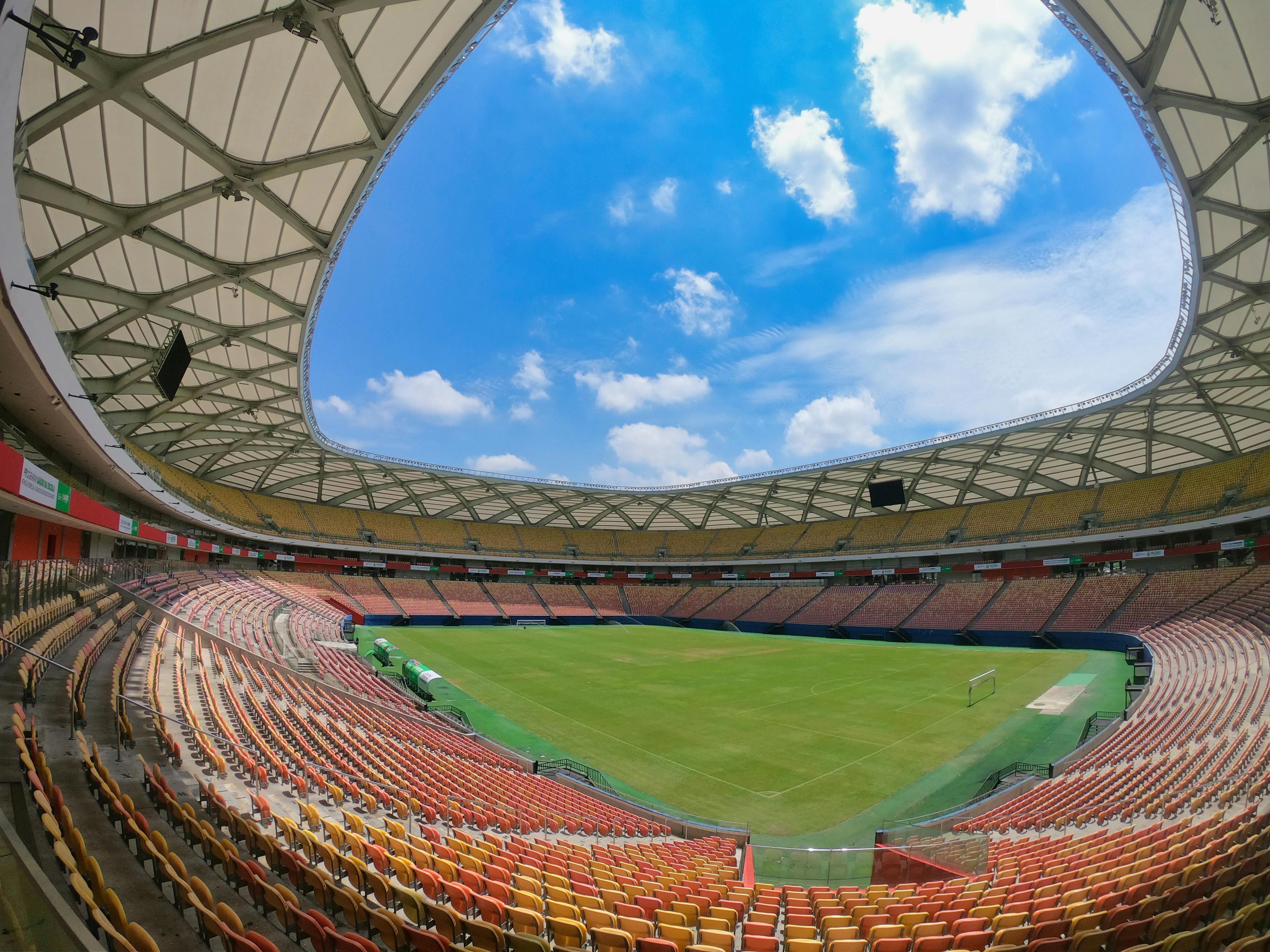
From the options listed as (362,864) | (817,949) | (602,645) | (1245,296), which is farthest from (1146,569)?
(362,864)

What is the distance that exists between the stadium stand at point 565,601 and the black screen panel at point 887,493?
103 feet

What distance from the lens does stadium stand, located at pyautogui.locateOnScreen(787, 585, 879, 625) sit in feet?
191

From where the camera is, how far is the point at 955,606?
2034 inches

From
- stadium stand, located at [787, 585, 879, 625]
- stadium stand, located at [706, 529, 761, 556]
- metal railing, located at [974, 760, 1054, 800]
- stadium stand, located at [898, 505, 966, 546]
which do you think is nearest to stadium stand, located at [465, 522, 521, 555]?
stadium stand, located at [706, 529, 761, 556]

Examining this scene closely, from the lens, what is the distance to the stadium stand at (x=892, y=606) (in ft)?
178

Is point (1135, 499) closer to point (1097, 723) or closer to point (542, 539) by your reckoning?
point (1097, 723)

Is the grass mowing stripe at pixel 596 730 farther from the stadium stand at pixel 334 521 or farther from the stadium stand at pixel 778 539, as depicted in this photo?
the stadium stand at pixel 778 539

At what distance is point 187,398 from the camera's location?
92.8ft

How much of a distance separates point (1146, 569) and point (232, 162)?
5914 centimetres

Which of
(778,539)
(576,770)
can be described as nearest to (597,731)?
(576,770)

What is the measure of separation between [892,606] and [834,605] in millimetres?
5746

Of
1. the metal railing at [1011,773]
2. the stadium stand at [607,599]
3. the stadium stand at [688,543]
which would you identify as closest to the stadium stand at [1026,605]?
the metal railing at [1011,773]

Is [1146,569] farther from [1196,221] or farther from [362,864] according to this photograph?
[362,864]

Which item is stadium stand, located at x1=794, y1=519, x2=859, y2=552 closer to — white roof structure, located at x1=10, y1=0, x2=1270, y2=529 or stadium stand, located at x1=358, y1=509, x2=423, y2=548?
white roof structure, located at x1=10, y1=0, x2=1270, y2=529
